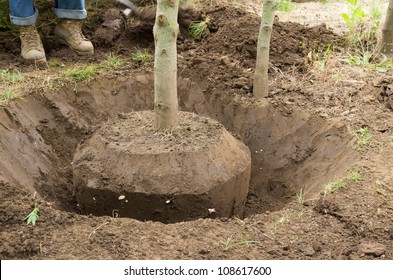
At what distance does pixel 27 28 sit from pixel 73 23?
44 centimetres

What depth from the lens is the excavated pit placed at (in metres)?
4.55

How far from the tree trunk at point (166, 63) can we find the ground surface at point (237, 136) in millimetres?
714

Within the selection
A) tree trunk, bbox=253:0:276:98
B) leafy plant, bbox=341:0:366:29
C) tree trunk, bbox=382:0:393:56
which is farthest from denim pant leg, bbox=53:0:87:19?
tree trunk, bbox=382:0:393:56

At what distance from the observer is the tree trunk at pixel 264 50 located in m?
4.77

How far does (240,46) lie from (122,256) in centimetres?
308

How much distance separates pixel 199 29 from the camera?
245 inches

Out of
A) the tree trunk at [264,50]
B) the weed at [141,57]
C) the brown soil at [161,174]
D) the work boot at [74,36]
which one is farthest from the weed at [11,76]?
the tree trunk at [264,50]

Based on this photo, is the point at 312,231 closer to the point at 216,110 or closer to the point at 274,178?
the point at 274,178

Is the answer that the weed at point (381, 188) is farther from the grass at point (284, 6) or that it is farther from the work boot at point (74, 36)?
the grass at point (284, 6)

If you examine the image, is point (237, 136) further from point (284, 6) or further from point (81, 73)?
point (284, 6)

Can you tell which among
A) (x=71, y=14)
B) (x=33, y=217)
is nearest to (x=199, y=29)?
(x=71, y=14)

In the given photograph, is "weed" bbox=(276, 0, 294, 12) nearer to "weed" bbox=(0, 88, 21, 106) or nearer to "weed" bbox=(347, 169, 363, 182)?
"weed" bbox=(0, 88, 21, 106)

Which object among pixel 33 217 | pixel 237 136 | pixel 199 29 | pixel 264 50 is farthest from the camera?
pixel 199 29

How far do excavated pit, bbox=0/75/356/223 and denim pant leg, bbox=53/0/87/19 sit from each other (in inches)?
30.5
